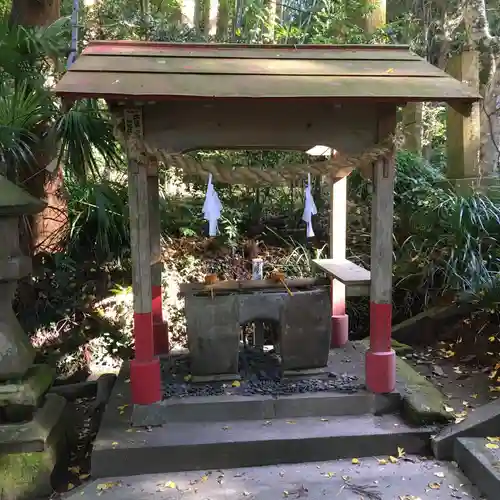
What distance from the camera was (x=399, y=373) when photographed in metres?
4.29

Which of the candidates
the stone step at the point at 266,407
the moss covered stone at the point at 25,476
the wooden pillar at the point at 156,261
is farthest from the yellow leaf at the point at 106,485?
the wooden pillar at the point at 156,261

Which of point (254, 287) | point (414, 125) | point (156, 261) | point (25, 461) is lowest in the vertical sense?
point (25, 461)

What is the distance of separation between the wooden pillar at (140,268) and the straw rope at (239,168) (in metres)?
0.03

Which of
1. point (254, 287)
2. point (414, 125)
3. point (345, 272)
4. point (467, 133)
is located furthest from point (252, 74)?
point (414, 125)

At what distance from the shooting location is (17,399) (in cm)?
336

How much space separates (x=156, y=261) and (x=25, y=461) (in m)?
1.95

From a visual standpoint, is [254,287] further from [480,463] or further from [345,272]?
[480,463]

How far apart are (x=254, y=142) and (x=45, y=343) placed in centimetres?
351

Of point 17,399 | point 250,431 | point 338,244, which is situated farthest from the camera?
point 338,244

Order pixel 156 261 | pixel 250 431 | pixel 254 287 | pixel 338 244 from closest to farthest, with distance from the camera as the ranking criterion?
pixel 250 431
pixel 254 287
pixel 156 261
pixel 338 244

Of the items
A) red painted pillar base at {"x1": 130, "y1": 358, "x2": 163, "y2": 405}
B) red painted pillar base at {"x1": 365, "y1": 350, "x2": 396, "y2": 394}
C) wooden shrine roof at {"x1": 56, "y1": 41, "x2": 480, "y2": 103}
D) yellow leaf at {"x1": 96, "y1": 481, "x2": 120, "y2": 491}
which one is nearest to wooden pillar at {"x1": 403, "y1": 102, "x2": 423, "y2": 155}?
wooden shrine roof at {"x1": 56, "y1": 41, "x2": 480, "y2": 103}

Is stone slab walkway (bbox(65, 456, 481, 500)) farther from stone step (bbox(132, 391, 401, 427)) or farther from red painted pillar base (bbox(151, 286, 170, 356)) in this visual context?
red painted pillar base (bbox(151, 286, 170, 356))

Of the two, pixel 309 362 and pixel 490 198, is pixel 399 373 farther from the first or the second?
pixel 490 198

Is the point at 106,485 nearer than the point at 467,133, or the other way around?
the point at 106,485
